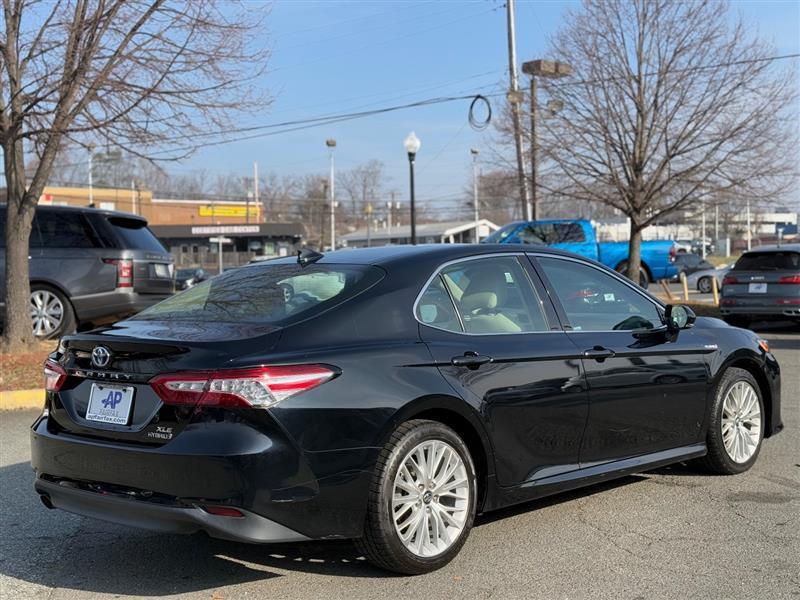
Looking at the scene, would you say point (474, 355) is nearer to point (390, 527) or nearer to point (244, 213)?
point (390, 527)

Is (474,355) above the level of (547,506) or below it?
above

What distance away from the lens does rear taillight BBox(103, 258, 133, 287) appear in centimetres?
1202

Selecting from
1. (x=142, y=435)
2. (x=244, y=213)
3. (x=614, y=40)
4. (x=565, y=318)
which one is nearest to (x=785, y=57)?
(x=614, y=40)

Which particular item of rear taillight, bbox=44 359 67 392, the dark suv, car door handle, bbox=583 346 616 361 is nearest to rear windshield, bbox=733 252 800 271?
the dark suv

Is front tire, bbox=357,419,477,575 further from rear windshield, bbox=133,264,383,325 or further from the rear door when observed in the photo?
rear windshield, bbox=133,264,383,325

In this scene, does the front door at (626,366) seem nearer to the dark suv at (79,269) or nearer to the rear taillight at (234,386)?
the rear taillight at (234,386)

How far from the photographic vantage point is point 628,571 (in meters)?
4.04

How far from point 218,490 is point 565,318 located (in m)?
2.30

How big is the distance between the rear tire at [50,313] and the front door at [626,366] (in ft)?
29.3

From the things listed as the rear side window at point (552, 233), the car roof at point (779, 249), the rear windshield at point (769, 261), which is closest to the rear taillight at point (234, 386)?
the rear windshield at point (769, 261)

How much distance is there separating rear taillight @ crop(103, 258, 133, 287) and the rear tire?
79cm

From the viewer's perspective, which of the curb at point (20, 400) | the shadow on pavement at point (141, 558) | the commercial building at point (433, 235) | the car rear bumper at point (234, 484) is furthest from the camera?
the commercial building at point (433, 235)

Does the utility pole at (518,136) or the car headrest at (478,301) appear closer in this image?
the car headrest at (478,301)

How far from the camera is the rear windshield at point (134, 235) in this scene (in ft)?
40.3
